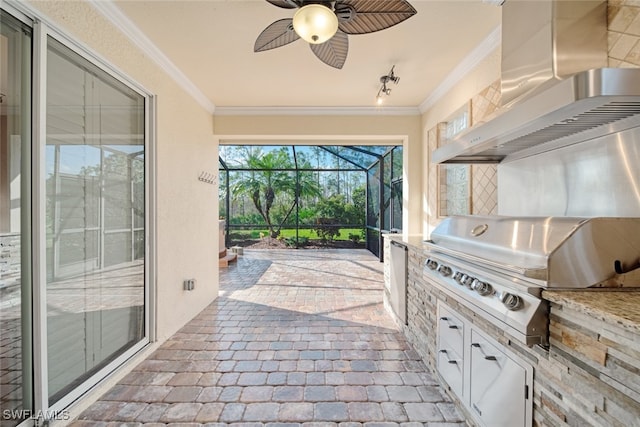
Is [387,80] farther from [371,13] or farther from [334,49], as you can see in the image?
[371,13]

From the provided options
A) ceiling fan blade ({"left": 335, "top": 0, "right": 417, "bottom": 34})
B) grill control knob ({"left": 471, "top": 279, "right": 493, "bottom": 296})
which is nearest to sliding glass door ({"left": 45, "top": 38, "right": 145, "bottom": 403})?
ceiling fan blade ({"left": 335, "top": 0, "right": 417, "bottom": 34})

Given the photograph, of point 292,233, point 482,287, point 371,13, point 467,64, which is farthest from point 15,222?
point 292,233

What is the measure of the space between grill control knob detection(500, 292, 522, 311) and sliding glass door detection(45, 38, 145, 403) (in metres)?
2.23

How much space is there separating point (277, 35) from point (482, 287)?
1780 mm

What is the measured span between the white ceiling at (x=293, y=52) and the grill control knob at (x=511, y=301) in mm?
1807

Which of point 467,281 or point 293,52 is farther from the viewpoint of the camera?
point 293,52

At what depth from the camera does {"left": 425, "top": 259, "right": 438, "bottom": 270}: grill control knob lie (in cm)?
184

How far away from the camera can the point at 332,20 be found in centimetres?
137

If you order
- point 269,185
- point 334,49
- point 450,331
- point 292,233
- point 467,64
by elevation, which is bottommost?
point 450,331

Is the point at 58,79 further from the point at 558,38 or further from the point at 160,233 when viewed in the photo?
the point at 558,38

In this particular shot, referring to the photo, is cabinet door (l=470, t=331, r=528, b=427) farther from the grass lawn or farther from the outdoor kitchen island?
the grass lawn

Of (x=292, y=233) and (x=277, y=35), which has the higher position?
(x=277, y=35)

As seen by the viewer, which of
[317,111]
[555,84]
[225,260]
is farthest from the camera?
[225,260]

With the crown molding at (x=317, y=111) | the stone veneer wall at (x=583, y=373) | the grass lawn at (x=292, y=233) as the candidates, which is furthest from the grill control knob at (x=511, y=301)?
the grass lawn at (x=292, y=233)
